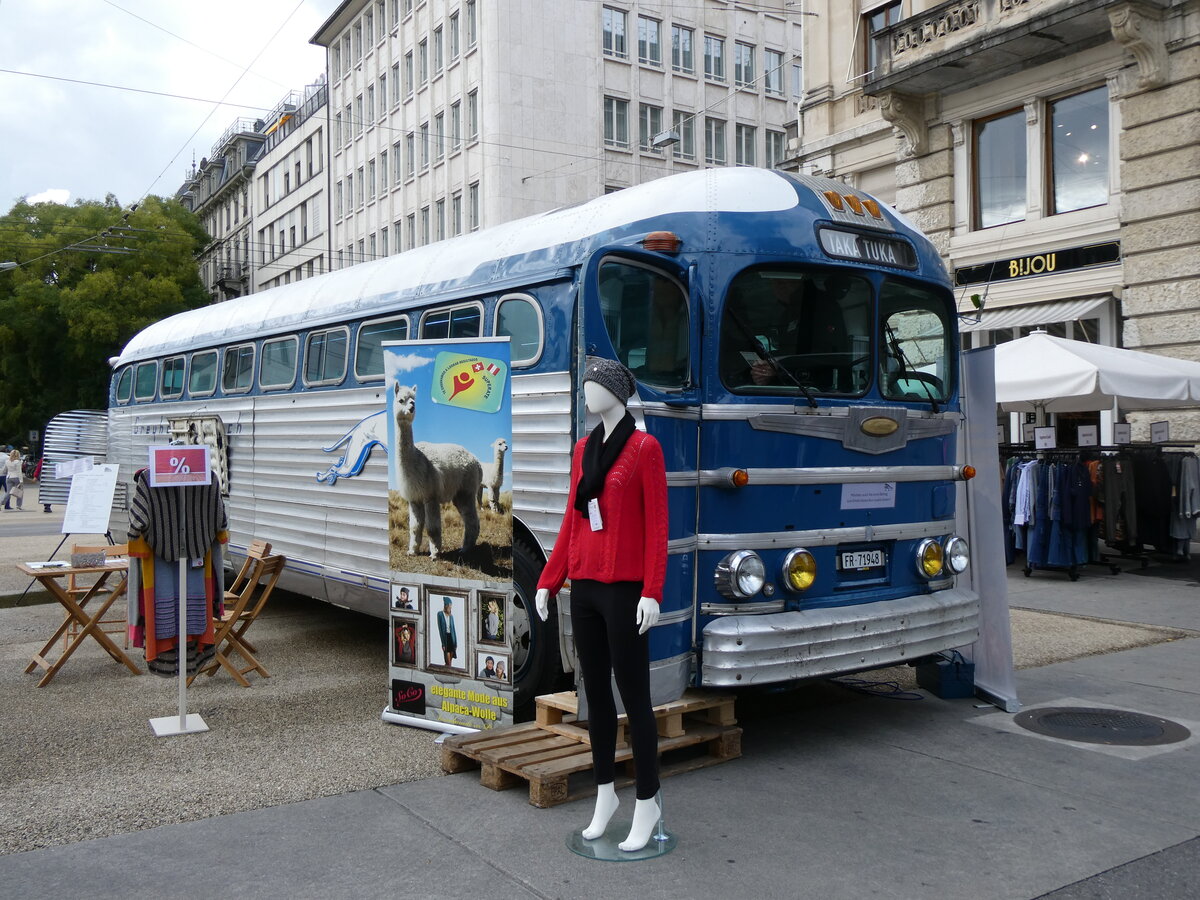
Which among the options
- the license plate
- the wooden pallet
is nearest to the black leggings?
the wooden pallet

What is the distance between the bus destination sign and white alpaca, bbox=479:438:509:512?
2.12 m

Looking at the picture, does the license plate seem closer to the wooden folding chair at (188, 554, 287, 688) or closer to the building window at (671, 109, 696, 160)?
the wooden folding chair at (188, 554, 287, 688)

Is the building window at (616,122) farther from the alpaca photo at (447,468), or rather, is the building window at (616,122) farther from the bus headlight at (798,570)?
the bus headlight at (798,570)

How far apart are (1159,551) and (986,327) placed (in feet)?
17.3

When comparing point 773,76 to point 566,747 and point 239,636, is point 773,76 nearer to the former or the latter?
point 239,636

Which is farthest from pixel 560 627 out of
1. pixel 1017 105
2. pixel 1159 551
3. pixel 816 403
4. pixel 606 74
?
pixel 606 74

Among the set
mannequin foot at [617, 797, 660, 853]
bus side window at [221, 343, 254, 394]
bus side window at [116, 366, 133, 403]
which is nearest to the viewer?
mannequin foot at [617, 797, 660, 853]

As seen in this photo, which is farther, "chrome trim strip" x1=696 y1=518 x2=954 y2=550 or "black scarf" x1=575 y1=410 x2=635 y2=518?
"chrome trim strip" x1=696 y1=518 x2=954 y2=550

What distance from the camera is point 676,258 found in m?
5.91

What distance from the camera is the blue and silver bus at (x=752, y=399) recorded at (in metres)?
5.68

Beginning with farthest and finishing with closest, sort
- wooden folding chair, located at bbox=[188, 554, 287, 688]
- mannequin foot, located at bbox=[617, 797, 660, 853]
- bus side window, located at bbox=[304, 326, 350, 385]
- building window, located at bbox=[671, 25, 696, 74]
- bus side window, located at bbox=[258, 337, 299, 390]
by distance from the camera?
building window, located at bbox=[671, 25, 696, 74], bus side window, located at bbox=[258, 337, 299, 390], bus side window, located at bbox=[304, 326, 350, 385], wooden folding chair, located at bbox=[188, 554, 287, 688], mannequin foot, located at bbox=[617, 797, 660, 853]

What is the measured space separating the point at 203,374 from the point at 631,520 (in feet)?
26.6

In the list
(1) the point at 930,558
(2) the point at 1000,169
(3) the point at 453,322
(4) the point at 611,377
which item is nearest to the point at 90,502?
(3) the point at 453,322

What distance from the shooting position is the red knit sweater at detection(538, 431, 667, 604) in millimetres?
4574
